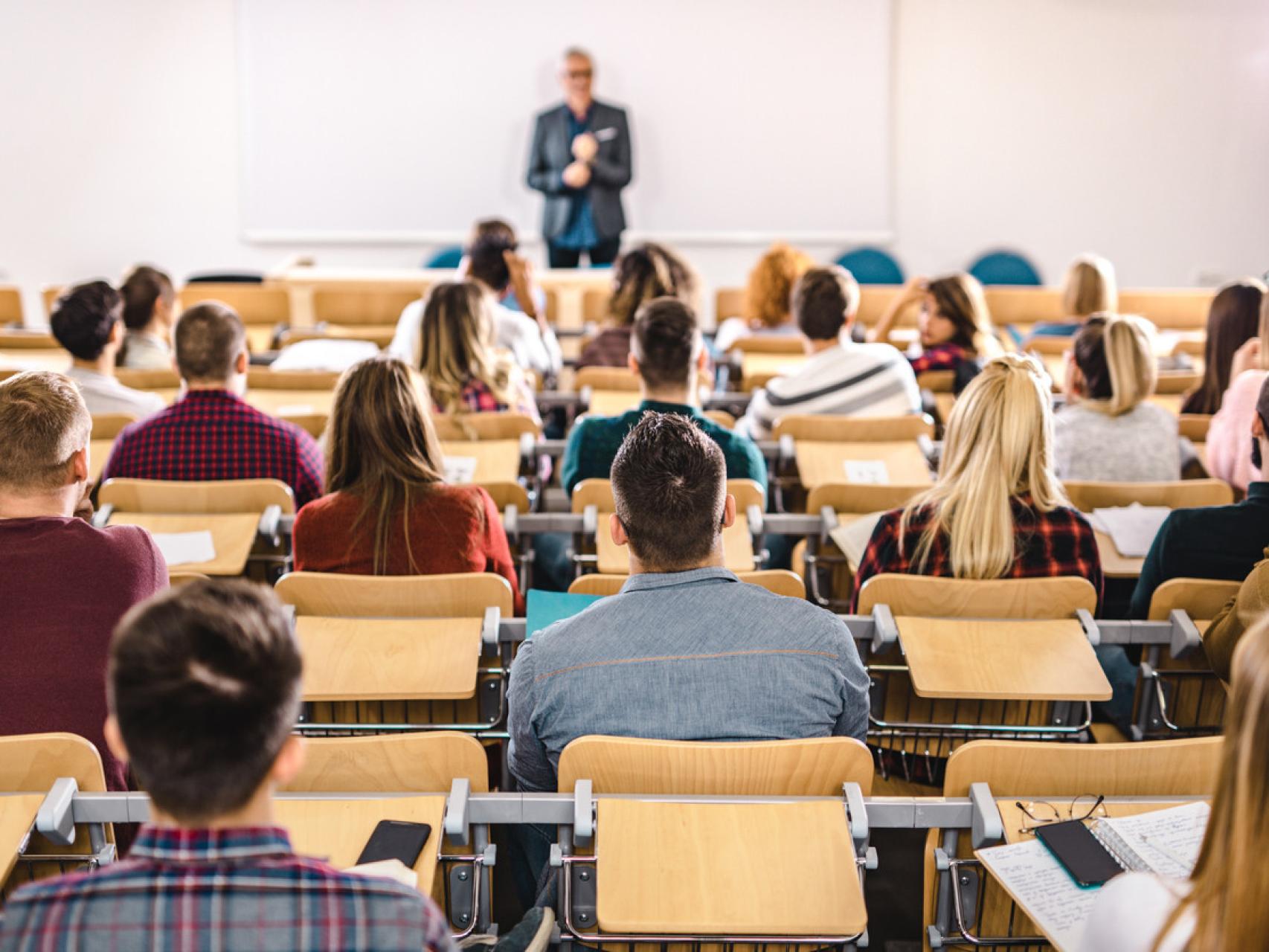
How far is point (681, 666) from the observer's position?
2008 mm

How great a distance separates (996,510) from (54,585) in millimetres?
1953

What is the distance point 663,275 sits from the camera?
4941 millimetres

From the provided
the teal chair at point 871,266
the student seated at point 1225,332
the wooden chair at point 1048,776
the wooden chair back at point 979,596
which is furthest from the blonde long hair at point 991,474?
the teal chair at point 871,266

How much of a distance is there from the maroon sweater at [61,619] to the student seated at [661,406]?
4.80ft

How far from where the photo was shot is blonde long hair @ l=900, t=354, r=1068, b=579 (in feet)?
8.95

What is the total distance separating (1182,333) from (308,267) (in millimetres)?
4832

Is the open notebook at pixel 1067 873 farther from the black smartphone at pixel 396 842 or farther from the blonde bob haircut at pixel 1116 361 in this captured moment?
the blonde bob haircut at pixel 1116 361

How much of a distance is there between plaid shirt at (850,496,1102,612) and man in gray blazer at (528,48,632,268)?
535 cm

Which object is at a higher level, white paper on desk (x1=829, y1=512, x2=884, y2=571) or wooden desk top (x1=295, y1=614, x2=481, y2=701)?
white paper on desk (x1=829, y1=512, x2=884, y2=571)

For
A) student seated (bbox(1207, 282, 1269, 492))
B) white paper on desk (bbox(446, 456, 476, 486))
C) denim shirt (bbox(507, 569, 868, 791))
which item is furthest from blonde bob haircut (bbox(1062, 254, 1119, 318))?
denim shirt (bbox(507, 569, 868, 791))

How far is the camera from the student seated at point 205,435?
341 cm

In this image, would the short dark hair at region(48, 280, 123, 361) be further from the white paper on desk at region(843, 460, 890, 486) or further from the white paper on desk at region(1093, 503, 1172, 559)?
the white paper on desk at region(1093, 503, 1172, 559)

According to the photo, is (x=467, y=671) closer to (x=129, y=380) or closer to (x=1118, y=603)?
(x=1118, y=603)

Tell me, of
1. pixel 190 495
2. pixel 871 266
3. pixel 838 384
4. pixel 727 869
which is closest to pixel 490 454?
pixel 190 495
